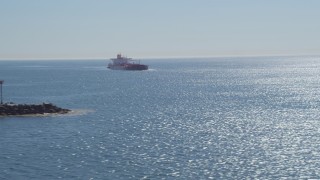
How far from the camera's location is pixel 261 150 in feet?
209

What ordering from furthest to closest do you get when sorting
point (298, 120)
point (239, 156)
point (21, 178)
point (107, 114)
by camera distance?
1. point (107, 114)
2. point (298, 120)
3. point (239, 156)
4. point (21, 178)

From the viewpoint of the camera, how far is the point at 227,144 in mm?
67938

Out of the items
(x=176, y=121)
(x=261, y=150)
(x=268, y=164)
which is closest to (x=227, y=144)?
(x=261, y=150)

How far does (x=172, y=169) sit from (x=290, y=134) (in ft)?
90.9

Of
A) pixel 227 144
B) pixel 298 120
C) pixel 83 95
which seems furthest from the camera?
pixel 83 95

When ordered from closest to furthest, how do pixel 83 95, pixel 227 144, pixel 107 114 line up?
pixel 227 144 < pixel 107 114 < pixel 83 95

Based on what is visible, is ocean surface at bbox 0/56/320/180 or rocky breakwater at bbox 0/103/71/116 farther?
rocky breakwater at bbox 0/103/71/116

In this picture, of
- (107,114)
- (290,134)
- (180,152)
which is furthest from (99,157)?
(107,114)

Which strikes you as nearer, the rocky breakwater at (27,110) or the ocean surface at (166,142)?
the ocean surface at (166,142)

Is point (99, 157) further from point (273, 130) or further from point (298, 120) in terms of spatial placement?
point (298, 120)

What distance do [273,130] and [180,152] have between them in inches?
888

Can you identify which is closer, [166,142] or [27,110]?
[166,142]

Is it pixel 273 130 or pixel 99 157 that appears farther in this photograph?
pixel 273 130

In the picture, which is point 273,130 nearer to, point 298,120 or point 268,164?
point 298,120
